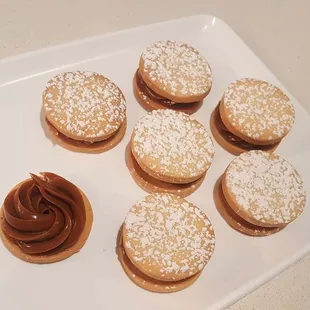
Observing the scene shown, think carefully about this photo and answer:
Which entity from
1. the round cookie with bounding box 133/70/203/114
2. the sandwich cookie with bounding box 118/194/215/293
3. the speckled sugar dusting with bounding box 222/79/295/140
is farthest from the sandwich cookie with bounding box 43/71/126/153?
the speckled sugar dusting with bounding box 222/79/295/140

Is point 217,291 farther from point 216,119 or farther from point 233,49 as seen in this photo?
point 233,49

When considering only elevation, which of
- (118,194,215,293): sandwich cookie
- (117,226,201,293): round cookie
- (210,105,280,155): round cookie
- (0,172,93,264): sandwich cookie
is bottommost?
(117,226,201,293): round cookie

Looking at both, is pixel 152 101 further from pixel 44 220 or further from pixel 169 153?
pixel 44 220

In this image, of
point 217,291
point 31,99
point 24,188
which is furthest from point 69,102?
point 217,291

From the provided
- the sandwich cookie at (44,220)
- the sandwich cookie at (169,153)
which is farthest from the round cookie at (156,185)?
the sandwich cookie at (44,220)

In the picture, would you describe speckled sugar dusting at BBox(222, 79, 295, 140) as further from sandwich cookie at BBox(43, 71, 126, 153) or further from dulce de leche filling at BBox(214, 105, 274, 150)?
sandwich cookie at BBox(43, 71, 126, 153)
